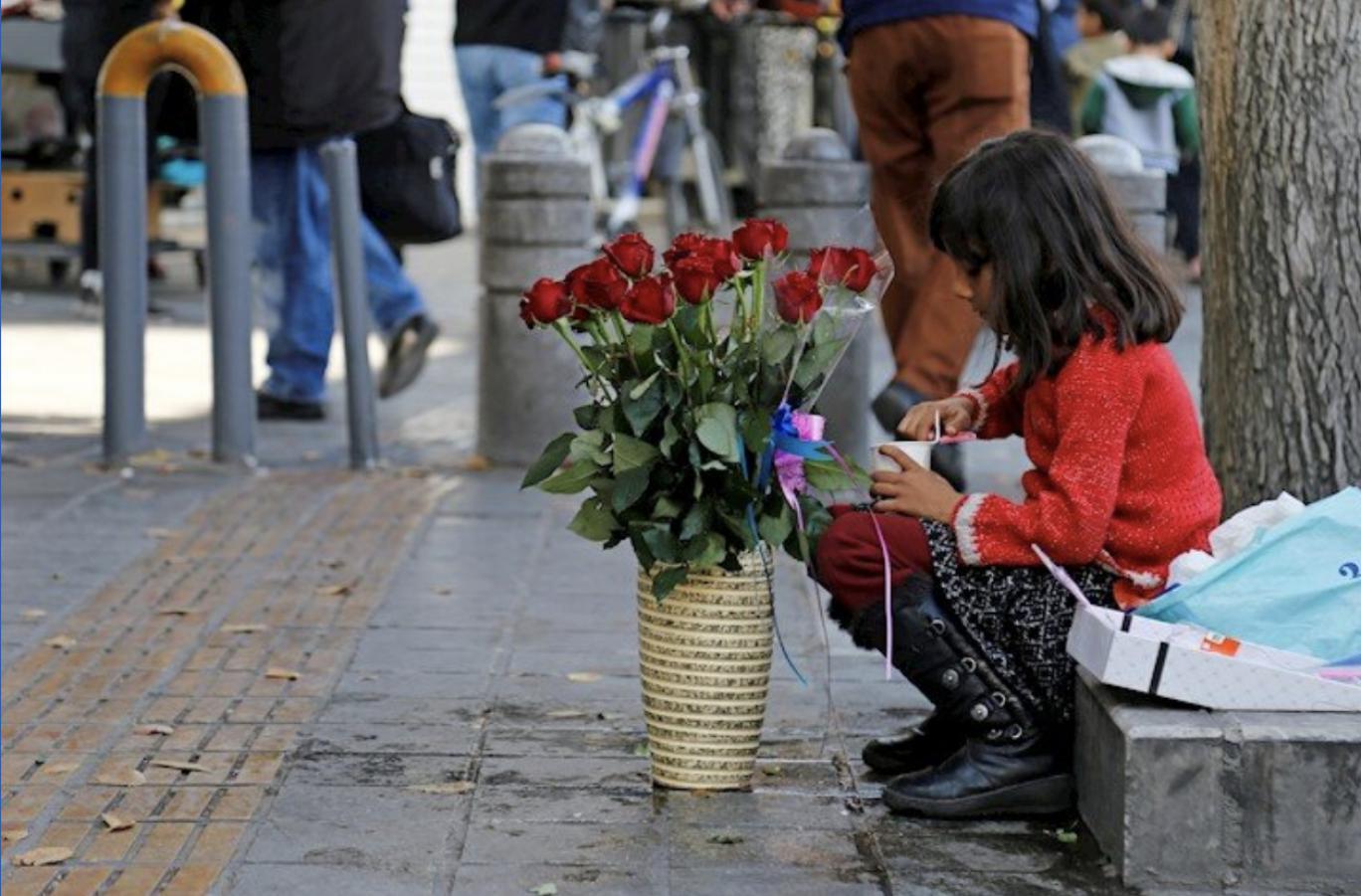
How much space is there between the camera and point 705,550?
428 centimetres

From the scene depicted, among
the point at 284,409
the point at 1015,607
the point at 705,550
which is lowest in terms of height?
the point at 284,409

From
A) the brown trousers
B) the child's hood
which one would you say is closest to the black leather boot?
the brown trousers

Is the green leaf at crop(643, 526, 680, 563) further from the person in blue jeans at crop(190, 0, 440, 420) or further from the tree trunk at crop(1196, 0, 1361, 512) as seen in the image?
the person in blue jeans at crop(190, 0, 440, 420)

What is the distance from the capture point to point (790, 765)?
15.6 feet

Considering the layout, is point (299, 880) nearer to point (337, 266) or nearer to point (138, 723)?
point (138, 723)

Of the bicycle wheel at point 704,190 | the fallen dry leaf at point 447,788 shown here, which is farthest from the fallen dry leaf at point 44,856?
the bicycle wheel at point 704,190

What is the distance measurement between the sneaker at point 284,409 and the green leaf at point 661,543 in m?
5.02

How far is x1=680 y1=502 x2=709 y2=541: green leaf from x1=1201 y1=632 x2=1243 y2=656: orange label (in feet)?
2.69

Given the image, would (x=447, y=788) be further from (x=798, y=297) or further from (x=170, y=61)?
(x=170, y=61)

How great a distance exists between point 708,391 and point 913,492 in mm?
394

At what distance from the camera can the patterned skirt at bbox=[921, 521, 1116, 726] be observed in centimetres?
440

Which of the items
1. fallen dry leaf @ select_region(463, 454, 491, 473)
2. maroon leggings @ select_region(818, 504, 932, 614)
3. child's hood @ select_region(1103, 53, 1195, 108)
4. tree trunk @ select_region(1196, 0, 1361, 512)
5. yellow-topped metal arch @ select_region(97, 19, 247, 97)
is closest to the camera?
maroon leggings @ select_region(818, 504, 932, 614)

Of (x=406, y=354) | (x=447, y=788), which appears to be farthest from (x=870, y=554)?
(x=406, y=354)

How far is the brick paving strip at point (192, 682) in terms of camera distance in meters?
4.22
